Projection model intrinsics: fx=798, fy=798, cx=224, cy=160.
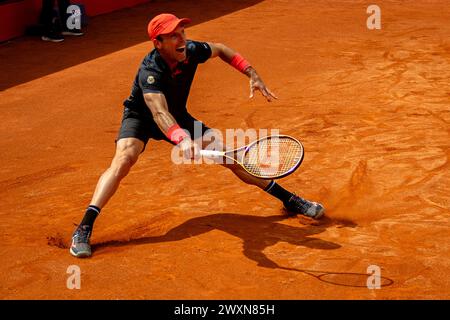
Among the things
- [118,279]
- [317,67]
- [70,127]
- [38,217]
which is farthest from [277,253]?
[317,67]

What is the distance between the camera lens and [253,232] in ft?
20.8

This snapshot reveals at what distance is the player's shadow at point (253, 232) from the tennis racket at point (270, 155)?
0.54 m

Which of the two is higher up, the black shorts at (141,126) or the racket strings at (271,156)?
the black shorts at (141,126)

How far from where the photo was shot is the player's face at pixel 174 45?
Result: 5.95 metres

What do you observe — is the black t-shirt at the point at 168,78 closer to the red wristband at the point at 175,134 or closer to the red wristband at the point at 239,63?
the red wristband at the point at 239,63

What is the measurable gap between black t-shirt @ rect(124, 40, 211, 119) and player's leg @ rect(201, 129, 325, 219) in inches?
17.0

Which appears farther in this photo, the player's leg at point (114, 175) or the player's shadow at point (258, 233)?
the player's leg at point (114, 175)

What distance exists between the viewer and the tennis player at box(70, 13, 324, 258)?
5898 mm

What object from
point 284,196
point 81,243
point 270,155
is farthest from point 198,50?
point 81,243

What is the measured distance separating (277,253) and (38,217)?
86.4 inches

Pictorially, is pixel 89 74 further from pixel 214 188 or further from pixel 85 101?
pixel 214 188

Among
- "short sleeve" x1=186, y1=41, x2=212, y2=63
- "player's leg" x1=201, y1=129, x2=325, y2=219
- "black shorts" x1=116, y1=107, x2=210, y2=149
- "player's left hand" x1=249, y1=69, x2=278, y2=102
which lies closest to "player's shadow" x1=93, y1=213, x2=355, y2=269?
"player's leg" x1=201, y1=129, x2=325, y2=219

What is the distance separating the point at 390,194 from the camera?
23.2 feet

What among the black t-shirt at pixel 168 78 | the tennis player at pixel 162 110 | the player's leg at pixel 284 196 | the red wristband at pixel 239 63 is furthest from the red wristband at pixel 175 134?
the red wristband at pixel 239 63
